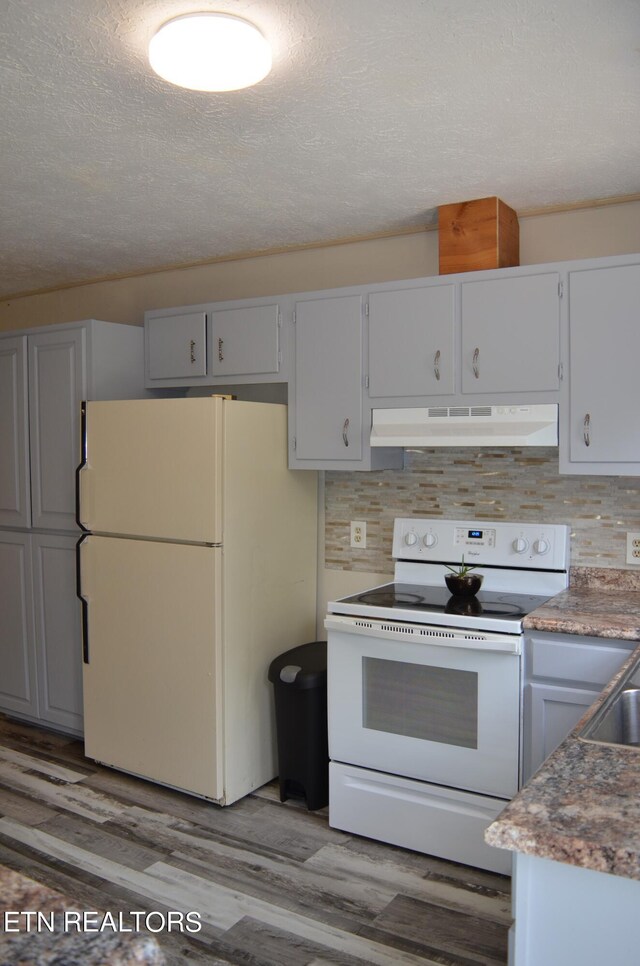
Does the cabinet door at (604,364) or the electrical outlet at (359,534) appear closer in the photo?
the cabinet door at (604,364)

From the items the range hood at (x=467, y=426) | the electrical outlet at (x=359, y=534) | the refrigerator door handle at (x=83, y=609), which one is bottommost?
the refrigerator door handle at (x=83, y=609)

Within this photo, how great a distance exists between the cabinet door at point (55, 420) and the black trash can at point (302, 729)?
1337mm

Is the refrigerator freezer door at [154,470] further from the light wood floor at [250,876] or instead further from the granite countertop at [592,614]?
the granite countertop at [592,614]

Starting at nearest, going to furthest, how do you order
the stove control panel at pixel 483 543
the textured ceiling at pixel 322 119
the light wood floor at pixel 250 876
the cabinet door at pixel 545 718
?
the textured ceiling at pixel 322 119
the light wood floor at pixel 250 876
the cabinet door at pixel 545 718
the stove control panel at pixel 483 543

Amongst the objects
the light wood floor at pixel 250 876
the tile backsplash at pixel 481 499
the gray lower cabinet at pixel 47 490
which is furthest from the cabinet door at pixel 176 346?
the light wood floor at pixel 250 876

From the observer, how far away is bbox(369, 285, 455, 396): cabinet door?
9.71ft

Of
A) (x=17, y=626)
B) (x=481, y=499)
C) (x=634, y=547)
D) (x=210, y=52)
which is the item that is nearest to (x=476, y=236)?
(x=481, y=499)

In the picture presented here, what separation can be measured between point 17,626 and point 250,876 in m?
1.99

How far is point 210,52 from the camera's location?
1.82 metres

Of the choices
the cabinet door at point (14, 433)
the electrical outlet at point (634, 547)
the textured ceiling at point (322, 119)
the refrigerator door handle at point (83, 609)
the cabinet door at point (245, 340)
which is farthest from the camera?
the cabinet door at point (14, 433)

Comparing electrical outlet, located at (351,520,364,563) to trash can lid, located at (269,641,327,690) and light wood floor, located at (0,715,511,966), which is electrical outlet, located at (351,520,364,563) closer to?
trash can lid, located at (269,641,327,690)

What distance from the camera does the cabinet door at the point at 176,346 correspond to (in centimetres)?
360

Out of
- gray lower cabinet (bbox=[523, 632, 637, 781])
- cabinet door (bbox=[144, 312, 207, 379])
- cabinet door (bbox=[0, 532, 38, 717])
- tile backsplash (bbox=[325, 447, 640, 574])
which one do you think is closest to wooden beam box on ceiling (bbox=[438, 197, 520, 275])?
tile backsplash (bbox=[325, 447, 640, 574])

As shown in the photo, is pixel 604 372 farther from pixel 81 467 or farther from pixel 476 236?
pixel 81 467
